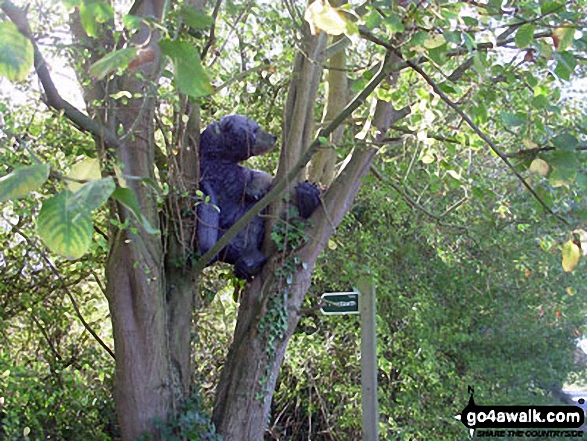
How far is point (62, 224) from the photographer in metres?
1.01

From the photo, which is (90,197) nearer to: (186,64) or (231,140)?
(186,64)

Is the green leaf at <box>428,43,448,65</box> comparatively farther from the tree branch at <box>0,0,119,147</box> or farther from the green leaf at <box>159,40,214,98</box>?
the green leaf at <box>159,40,214,98</box>

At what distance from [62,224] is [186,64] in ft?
1.17

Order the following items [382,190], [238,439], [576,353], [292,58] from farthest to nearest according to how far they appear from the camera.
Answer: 1. [576,353]
2. [382,190]
3. [292,58]
4. [238,439]

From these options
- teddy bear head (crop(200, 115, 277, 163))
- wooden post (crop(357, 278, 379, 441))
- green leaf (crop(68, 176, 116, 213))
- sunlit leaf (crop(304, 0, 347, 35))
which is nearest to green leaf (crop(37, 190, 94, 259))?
green leaf (crop(68, 176, 116, 213))

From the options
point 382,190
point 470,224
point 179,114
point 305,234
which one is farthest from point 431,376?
point 179,114

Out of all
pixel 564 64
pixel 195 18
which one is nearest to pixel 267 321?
pixel 564 64

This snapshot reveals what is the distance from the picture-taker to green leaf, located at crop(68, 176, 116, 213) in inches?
39.1

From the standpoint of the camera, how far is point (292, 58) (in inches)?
221

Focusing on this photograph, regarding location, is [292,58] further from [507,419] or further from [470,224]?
[507,419]

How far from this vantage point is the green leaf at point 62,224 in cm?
101

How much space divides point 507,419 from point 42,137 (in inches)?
225

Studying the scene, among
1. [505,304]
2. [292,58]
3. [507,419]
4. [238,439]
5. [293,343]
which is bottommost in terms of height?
[238,439]

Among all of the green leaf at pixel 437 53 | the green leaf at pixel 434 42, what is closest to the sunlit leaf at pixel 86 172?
the green leaf at pixel 434 42
